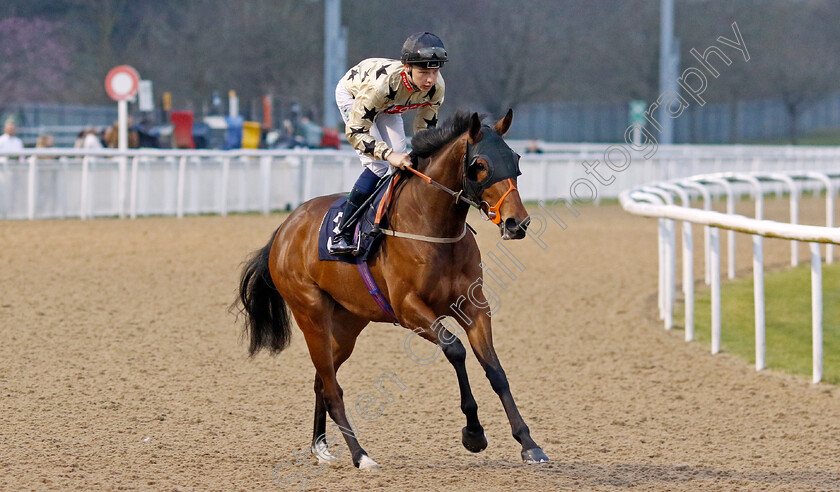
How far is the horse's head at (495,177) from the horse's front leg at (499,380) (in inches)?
16.2

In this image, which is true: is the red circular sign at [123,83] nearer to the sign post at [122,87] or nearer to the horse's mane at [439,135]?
the sign post at [122,87]

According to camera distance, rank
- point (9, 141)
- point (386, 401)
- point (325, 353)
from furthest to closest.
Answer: point (9, 141) → point (386, 401) → point (325, 353)

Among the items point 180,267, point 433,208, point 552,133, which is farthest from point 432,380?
point 552,133

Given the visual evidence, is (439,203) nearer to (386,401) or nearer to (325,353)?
(325,353)

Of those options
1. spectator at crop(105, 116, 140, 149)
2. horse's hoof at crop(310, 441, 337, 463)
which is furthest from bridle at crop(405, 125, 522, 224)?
spectator at crop(105, 116, 140, 149)

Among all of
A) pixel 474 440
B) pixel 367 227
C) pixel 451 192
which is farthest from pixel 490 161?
pixel 474 440

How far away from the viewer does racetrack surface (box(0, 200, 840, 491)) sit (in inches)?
173

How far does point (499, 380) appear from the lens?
4172 mm

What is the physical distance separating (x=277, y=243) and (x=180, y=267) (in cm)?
574

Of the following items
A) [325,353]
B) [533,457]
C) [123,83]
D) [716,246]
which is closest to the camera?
[533,457]

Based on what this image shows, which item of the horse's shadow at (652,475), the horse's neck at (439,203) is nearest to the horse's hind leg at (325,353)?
the horse's shadow at (652,475)

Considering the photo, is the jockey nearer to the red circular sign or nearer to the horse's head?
the horse's head

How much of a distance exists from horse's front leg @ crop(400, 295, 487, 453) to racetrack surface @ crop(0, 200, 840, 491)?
167 millimetres

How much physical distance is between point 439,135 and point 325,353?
3.81 ft
